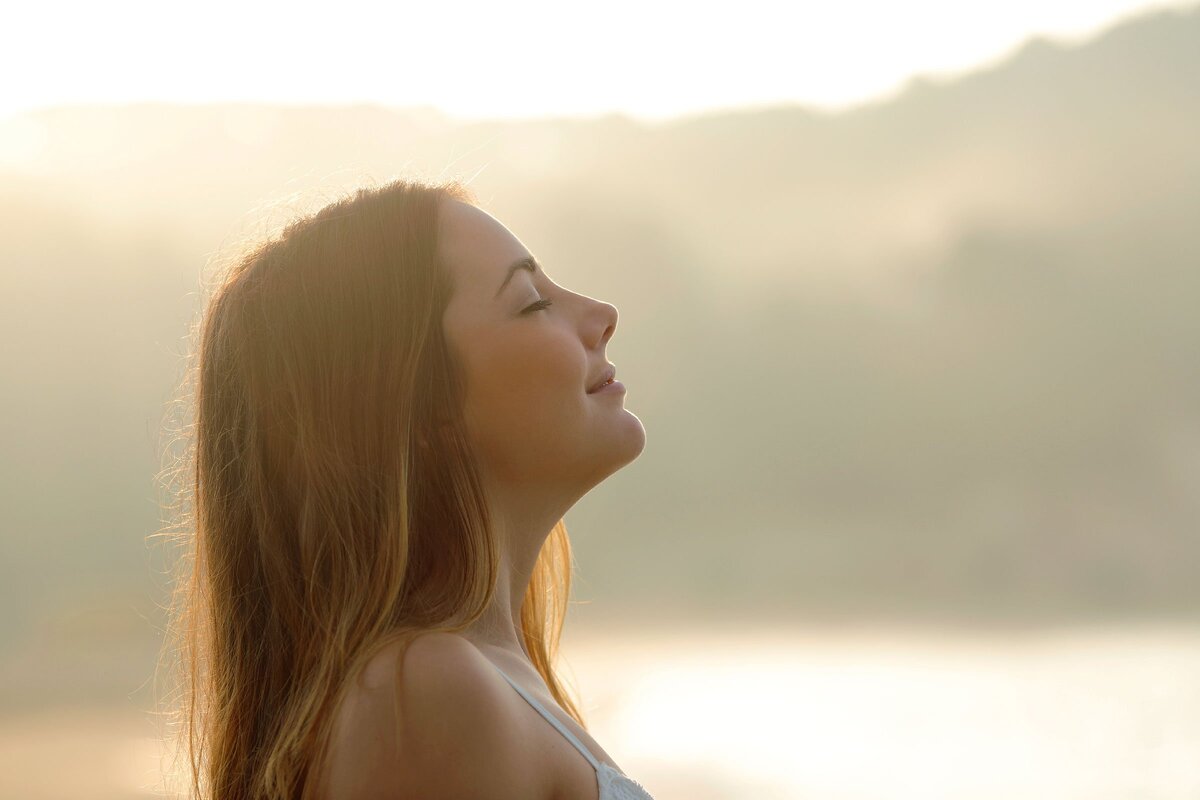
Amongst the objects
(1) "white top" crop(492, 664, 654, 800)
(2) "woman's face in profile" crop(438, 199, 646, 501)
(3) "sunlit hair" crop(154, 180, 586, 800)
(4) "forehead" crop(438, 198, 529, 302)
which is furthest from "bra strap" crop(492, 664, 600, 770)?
(4) "forehead" crop(438, 198, 529, 302)

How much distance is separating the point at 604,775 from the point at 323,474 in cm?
53

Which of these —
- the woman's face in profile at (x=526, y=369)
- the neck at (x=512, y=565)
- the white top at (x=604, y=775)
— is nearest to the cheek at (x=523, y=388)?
the woman's face in profile at (x=526, y=369)

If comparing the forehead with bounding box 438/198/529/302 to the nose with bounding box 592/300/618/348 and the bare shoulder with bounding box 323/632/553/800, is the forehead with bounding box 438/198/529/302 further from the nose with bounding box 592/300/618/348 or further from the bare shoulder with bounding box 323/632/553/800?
the bare shoulder with bounding box 323/632/553/800

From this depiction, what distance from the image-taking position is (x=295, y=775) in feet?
4.78

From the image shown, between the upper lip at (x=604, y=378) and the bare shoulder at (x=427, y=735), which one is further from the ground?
the upper lip at (x=604, y=378)

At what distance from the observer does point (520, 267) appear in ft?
5.64

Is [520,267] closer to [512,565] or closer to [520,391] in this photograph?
[520,391]

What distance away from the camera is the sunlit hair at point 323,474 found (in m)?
1.58

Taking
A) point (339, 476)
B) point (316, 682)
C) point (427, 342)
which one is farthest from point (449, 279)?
point (316, 682)

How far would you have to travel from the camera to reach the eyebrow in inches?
66.6

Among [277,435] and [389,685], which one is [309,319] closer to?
[277,435]

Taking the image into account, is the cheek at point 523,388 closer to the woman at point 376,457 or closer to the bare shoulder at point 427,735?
the woman at point 376,457

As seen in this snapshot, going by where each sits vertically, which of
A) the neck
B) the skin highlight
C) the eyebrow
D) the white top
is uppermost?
the eyebrow

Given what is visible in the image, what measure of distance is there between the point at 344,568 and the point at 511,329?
39 centimetres
